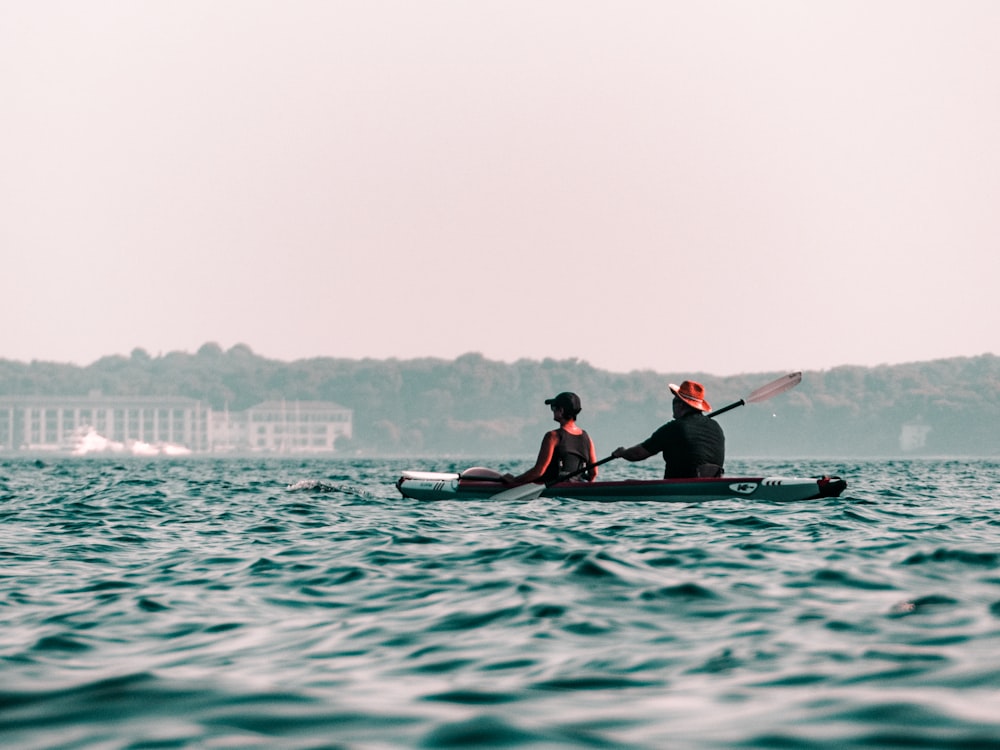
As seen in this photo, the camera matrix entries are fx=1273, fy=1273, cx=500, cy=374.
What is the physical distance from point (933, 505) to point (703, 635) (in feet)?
39.0

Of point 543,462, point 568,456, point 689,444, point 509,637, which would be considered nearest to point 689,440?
point 689,444

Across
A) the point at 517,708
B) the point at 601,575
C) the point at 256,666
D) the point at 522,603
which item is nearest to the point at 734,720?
the point at 517,708

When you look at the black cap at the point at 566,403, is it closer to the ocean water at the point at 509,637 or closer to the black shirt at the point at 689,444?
the black shirt at the point at 689,444

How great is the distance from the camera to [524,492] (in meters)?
16.3

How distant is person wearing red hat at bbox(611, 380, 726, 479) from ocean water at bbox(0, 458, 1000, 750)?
2627mm

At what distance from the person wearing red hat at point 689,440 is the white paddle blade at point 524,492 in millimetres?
1264

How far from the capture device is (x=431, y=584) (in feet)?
28.1

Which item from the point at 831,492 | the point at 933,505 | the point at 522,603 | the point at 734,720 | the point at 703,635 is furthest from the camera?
the point at 933,505

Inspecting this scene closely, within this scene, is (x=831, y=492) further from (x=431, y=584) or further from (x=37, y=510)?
(x=37, y=510)

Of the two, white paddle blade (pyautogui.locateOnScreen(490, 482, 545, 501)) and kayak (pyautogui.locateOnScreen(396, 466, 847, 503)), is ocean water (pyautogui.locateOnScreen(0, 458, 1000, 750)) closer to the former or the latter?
kayak (pyautogui.locateOnScreen(396, 466, 847, 503))

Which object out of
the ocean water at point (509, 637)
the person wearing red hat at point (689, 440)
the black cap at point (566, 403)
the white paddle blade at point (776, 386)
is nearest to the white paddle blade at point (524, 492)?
the black cap at point (566, 403)

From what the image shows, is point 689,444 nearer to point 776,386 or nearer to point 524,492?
point 524,492

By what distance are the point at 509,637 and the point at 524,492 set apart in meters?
9.79

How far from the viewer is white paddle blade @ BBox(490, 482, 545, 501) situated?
16.3 m
